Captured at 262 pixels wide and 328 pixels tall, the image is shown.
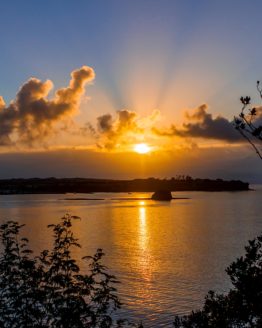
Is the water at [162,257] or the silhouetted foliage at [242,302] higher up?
the silhouetted foliage at [242,302]

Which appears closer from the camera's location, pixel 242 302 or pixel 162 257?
pixel 242 302

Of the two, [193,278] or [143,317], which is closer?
[143,317]

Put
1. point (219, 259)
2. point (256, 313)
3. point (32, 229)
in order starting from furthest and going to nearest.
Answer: point (32, 229)
point (219, 259)
point (256, 313)

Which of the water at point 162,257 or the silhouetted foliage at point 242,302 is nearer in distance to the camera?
the silhouetted foliage at point 242,302

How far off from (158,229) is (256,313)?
64.6 m

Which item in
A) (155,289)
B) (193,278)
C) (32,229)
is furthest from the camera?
(32,229)

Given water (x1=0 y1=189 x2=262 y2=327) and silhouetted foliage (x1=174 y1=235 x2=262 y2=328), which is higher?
silhouetted foliage (x1=174 y1=235 x2=262 y2=328)

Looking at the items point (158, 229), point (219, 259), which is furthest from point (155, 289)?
point (158, 229)

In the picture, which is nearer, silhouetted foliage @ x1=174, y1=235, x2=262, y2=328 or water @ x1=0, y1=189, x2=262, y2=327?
silhouetted foliage @ x1=174, y1=235, x2=262, y2=328

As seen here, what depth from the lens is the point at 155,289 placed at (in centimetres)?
3052

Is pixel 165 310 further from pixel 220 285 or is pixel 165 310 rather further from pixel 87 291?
pixel 87 291

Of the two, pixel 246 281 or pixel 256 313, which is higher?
pixel 246 281

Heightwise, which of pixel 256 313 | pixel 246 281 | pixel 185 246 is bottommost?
pixel 185 246

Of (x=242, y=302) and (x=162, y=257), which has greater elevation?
(x=242, y=302)
